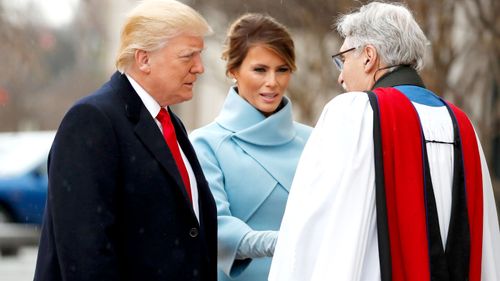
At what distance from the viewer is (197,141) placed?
546cm

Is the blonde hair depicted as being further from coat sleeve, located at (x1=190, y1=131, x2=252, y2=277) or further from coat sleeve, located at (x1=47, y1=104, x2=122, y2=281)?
coat sleeve, located at (x1=190, y1=131, x2=252, y2=277)

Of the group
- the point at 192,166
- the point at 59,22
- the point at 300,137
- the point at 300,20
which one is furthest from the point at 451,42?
the point at 59,22

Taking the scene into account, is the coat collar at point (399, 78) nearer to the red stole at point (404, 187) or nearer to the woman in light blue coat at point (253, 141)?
the red stole at point (404, 187)

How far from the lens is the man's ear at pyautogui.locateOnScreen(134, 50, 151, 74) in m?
4.60

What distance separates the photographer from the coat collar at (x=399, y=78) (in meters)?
4.39

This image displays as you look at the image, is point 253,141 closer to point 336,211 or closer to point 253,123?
point 253,123

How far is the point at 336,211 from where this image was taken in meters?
4.10

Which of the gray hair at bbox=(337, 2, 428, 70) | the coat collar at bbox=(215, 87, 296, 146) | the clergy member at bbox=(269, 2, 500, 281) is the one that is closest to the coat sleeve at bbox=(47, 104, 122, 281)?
the clergy member at bbox=(269, 2, 500, 281)

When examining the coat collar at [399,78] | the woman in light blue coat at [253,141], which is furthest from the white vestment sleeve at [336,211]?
the woman in light blue coat at [253,141]

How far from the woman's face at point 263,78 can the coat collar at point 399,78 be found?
3.81 ft

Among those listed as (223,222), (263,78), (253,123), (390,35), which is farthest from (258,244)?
(390,35)

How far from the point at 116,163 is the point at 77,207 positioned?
0.76 ft

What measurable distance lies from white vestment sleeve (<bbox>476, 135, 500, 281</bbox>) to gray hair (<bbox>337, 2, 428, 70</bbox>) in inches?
17.8

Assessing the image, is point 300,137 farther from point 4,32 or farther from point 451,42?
point 4,32
